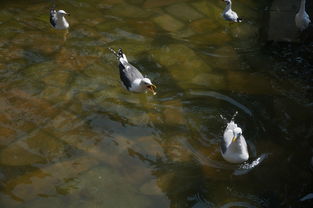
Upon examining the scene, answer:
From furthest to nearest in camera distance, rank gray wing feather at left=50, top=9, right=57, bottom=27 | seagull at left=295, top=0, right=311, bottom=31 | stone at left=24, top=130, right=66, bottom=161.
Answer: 1. gray wing feather at left=50, top=9, right=57, bottom=27
2. seagull at left=295, top=0, right=311, bottom=31
3. stone at left=24, top=130, right=66, bottom=161

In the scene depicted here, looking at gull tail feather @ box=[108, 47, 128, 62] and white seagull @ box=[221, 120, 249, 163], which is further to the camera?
gull tail feather @ box=[108, 47, 128, 62]

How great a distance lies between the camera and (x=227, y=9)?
863 centimetres

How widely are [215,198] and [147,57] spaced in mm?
3301

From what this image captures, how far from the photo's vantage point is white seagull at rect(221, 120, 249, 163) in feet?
17.1

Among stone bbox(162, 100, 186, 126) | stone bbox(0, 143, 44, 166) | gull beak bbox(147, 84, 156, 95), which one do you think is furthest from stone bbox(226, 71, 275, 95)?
stone bbox(0, 143, 44, 166)

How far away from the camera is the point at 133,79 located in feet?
21.2

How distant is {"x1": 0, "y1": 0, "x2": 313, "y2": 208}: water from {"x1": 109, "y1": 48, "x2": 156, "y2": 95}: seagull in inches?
6.4

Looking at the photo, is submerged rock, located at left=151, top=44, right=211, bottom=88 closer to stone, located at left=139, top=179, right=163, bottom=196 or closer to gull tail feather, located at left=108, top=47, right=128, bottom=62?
gull tail feather, located at left=108, top=47, right=128, bottom=62

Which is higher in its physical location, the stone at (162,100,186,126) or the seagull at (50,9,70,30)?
the seagull at (50,9,70,30)

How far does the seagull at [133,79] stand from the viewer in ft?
21.2

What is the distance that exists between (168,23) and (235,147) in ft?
13.2

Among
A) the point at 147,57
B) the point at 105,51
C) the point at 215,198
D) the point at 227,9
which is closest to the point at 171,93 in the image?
the point at 147,57

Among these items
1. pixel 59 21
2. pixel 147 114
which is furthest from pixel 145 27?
pixel 147 114

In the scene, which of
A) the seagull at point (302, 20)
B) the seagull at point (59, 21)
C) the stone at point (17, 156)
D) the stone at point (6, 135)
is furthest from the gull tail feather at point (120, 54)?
the seagull at point (302, 20)
